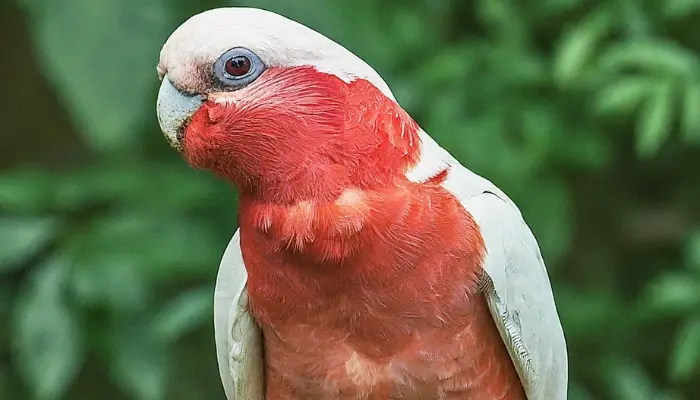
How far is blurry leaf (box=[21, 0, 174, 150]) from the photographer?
3.63 ft

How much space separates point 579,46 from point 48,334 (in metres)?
0.74

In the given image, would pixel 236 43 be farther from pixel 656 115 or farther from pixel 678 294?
pixel 678 294

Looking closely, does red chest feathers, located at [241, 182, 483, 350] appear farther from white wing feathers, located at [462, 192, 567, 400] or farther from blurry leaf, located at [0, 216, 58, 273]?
blurry leaf, located at [0, 216, 58, 273]

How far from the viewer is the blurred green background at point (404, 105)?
1144 millimetres

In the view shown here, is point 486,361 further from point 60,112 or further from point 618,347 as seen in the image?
point 60,112

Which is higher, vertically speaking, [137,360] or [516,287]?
[516,287]

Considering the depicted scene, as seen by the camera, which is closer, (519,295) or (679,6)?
(519,295)

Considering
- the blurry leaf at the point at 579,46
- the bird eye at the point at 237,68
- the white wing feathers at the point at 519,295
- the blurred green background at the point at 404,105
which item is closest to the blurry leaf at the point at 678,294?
the blurred green background at the point at 404,105

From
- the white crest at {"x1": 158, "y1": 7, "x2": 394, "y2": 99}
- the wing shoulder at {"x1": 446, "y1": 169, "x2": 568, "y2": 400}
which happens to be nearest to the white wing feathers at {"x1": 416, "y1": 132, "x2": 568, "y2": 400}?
the wing shoulder at {"x1": 446, "y1": 169, "x2": 568, "y2": 400}

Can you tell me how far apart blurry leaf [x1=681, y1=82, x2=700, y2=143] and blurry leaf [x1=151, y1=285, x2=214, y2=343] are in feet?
2.02

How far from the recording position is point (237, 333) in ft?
2.64

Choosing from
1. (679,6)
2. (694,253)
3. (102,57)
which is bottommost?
(694,253)

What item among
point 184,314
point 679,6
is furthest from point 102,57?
point 679,6

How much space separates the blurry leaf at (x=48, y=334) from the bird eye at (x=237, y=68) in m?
0.58
